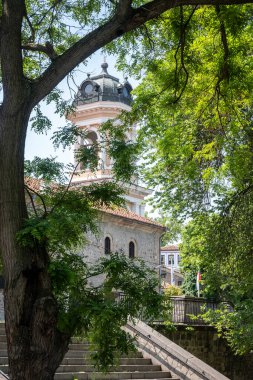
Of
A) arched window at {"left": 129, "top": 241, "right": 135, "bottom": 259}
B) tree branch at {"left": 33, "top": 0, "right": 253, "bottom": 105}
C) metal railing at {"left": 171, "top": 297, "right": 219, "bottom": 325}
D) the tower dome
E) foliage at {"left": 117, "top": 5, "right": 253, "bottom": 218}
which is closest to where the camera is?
tree branch at {"left": 33, "top": 0, "right": 253, "bottom": 105}

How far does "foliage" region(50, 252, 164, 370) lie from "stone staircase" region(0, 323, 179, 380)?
6.32m

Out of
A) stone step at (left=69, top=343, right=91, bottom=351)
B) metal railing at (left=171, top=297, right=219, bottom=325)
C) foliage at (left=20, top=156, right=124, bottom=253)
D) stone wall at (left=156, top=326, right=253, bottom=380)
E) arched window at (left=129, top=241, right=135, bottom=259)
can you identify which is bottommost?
stone wall at (left=156, top=326, right=253, bottom=380)

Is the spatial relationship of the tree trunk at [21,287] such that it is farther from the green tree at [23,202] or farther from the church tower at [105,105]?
the church tower at [105,105]

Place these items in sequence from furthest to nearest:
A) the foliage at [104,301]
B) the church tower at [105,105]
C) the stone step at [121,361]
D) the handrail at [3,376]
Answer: the church tower at [105,105]
the stone step at [121,361]
the handrail at [3,376]
the foliage at [104,301]

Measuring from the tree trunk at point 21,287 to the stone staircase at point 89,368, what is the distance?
7.24 metres

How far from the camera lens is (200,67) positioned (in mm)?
12227

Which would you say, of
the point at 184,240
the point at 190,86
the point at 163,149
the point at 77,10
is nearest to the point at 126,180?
the point at 77,10

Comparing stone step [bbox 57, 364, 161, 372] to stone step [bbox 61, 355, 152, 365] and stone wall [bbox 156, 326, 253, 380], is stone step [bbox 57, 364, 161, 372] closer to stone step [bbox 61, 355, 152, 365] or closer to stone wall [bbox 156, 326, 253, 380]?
stone step [bbox 61, 355, 152, 365]

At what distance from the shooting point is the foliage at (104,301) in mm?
7984

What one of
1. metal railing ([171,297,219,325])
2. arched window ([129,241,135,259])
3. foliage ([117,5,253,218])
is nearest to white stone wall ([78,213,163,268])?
arched window ([129,241,135,259])

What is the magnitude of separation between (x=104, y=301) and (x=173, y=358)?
1016cm

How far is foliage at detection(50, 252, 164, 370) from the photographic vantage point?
7.98 metres

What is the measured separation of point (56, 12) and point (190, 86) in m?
3.61

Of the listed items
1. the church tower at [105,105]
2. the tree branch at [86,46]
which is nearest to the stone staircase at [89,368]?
the tree branch at [86,46]
